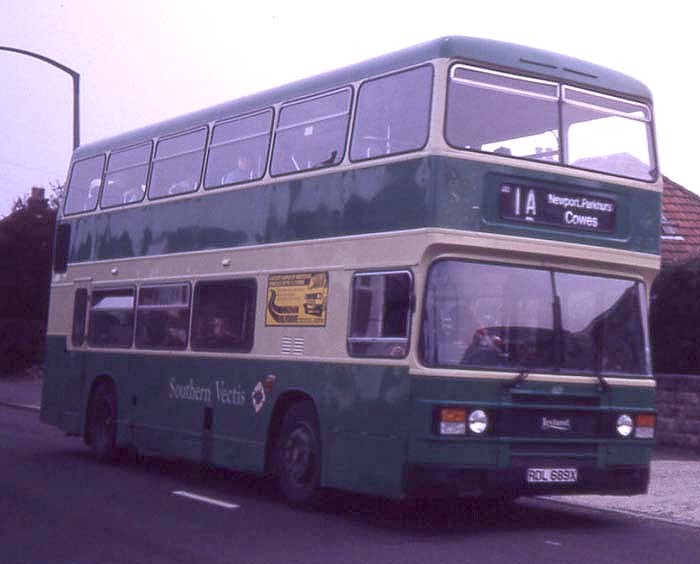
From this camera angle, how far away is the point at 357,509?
13.5 meters

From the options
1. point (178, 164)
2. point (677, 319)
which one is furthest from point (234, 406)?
point (677, 319)

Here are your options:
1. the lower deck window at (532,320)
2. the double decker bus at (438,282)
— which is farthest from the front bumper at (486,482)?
the lower deck window at (532,320)

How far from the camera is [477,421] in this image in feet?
37.7

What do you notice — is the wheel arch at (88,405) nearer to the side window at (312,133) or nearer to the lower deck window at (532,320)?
the side window at (312,133)

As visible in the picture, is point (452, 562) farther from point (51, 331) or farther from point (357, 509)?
point (51, 331)

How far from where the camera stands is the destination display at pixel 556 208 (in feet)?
39.3

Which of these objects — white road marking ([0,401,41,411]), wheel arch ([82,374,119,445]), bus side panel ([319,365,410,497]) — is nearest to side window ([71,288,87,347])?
wheel arch ([82,374,119,445])

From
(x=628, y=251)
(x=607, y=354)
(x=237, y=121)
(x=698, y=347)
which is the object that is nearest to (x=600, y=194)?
(x=628, y=251)

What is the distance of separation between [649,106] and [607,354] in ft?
8.87

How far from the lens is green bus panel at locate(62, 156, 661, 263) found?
11.7 meters

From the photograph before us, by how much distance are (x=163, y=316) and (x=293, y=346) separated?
3495 millimetres

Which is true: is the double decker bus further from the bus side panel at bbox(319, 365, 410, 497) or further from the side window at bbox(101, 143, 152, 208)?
the side window at bbox(101, 143, 152, 208)

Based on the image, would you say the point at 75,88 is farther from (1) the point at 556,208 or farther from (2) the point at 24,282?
(1) the point at 556,208

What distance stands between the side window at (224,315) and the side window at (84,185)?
403cm
